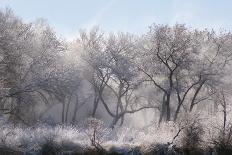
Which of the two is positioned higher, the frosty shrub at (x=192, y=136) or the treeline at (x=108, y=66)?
the treeline at (x=108, y=66)

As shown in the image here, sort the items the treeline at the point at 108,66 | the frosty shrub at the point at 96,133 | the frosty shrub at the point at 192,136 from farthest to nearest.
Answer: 1. the treeline at the point at 108,66
2. the frosty shrub at the point at 192,136
3. the frosty shrub at the point at 96,133

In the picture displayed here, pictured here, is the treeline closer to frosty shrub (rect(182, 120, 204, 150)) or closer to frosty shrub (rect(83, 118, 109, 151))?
frosty shrub (rect(182, 120, 204, 150))

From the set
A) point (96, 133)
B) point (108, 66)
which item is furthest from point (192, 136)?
point (108, 66)

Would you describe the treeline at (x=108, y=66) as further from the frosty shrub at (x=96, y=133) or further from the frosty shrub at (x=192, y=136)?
the frosty shrub at (x=96, y=133)

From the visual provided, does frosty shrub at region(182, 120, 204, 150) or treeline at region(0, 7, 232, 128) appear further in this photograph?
treeline at region(0, 7, 232, 128)

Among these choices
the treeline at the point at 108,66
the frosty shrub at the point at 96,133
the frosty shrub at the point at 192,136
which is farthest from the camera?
the treeline at the point at 108,66

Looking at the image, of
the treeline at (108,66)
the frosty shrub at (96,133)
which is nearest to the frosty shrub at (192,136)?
the treeline at (108,66)

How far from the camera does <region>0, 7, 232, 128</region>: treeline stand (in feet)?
128

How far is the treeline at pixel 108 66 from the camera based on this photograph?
3900cm

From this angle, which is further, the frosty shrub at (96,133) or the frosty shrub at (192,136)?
the frosty shrub at (192,136)

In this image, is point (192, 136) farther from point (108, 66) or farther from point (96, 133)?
point (108, 66)

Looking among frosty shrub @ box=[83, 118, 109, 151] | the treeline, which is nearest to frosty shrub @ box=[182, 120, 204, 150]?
the treeline

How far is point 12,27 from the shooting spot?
44.9 m

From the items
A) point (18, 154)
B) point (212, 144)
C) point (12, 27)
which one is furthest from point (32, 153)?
point (12, 27)
